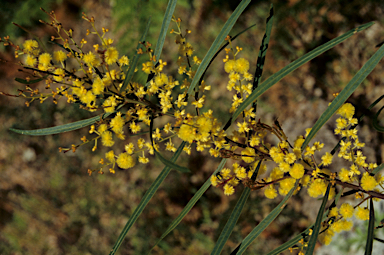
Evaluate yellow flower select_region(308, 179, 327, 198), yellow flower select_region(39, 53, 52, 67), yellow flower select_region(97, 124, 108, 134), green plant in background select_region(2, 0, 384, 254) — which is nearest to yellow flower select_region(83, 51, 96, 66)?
green plant in background select_region(2, 0, 384, 254)

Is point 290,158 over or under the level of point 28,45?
over

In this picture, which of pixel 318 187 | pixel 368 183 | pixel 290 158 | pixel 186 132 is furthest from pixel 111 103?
pixel 368 183

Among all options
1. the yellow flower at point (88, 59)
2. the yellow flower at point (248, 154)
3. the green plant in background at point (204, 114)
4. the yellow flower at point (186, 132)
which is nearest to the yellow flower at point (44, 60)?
the green plant in background at point (204, 114)

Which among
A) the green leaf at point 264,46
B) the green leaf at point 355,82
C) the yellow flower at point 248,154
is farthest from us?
the green leaf at point 264,46

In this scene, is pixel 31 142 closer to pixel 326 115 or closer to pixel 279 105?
pixel 279 105

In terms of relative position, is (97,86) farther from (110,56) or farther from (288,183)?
(288,183)

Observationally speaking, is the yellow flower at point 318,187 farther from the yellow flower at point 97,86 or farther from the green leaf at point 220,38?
the yellow flower at point 97,86

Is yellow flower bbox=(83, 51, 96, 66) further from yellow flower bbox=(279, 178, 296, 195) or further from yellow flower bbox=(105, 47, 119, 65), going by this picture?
yellow flower bbox=(279, 178, 296, 195)

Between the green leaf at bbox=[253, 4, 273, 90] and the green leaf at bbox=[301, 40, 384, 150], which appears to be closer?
the green leaf at bbox=[301, 40, 384, 150]

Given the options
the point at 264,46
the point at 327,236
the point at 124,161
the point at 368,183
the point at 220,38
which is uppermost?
the point at 264,46

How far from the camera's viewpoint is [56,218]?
8.14 ft

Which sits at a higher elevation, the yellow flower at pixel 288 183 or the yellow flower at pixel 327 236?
the yellow flower at pixel 288 183

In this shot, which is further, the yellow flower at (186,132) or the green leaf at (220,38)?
the green leaf at (220,38)

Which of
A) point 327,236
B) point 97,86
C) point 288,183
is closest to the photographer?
point 97,86
